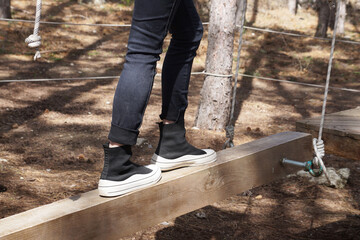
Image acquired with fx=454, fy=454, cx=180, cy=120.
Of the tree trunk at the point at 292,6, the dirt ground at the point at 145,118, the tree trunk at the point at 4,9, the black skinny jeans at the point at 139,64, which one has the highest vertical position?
the tree trunk at the point at 292,6

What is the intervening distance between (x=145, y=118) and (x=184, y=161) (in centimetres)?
381

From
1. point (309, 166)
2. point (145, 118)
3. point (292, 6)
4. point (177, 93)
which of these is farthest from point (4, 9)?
point (292, 6)

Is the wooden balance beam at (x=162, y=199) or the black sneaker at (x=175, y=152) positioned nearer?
the wooden balance beam at (x=162, y=199)

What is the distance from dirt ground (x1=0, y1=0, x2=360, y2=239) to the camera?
3.67 metres

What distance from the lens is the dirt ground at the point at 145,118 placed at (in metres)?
3.67

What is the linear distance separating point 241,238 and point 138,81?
206 centimetres

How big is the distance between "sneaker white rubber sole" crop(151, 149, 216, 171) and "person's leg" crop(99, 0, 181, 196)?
272 mm

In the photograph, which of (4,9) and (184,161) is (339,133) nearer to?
(184,161)

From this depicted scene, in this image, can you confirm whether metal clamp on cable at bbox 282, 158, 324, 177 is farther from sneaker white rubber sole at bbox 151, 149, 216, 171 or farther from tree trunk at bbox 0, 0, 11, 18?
tree trunk at bbox 0, 0, 11, 18

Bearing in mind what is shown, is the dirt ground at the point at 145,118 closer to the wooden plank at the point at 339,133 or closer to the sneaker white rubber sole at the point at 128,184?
the wooden plank at the point at 339,133

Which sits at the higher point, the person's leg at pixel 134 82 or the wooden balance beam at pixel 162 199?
the person's leg at pixel 134 82

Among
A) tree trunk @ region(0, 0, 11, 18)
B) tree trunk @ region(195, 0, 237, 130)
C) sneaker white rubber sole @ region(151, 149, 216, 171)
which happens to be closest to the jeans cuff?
sneaker white rubber sole @ region(151, 149, 216, 171)

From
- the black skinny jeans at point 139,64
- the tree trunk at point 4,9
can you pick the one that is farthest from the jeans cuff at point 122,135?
the tree trunk at point 4,9

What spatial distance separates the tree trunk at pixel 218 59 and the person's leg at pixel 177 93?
3335 mm
